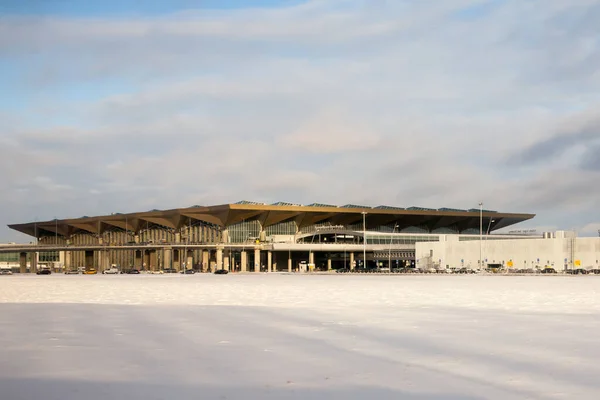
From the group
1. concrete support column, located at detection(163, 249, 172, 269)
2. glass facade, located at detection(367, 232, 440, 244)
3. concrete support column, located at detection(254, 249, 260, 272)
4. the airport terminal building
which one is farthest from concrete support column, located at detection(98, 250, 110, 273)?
glass facade, located at detection(367, 232, 440, 244)

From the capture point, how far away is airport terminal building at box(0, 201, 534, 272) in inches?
6634

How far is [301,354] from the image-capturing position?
1592cm

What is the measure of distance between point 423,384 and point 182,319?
43.1ft

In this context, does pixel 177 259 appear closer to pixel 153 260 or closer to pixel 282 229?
pixel 153 260

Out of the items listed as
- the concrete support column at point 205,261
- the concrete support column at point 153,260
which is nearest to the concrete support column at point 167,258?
the concrete support column at point 205,261

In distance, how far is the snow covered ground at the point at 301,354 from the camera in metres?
12.0

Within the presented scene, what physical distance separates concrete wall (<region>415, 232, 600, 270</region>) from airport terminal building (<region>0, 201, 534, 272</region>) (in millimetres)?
24805

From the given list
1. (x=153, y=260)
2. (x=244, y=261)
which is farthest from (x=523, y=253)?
(x=153, y=260)

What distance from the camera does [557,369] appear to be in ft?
45.4

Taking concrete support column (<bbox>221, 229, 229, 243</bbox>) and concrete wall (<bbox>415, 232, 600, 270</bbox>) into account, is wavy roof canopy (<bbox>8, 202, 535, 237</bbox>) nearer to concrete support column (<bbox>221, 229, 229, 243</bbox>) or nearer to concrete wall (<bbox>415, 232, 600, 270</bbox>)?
concrete support column (<bbox>221, 229, 229, 243</bbox>)

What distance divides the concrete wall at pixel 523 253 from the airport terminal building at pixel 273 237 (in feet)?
81.4

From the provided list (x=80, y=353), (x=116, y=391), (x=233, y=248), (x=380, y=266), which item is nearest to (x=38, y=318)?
(x=80, y=353)

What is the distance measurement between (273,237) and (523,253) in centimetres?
7015

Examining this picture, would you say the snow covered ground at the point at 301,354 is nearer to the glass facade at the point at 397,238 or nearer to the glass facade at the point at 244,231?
the glass facade at the point at 397,238
